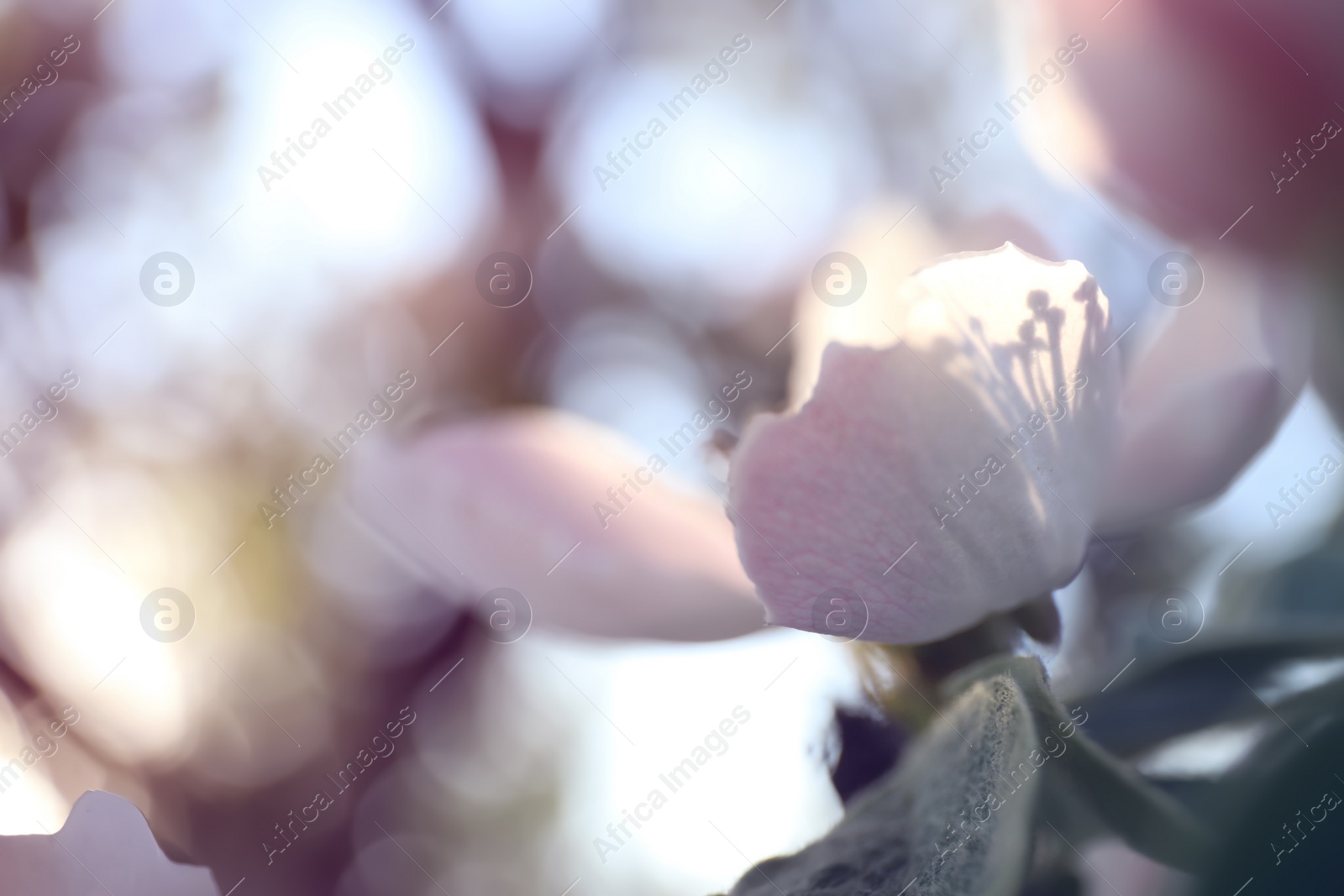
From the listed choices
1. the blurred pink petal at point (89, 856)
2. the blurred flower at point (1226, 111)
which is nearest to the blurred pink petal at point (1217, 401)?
the blurred flower at point (1226, 111)

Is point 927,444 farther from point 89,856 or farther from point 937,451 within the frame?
point 89,856

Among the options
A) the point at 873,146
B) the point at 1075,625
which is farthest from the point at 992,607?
the point at 873,146

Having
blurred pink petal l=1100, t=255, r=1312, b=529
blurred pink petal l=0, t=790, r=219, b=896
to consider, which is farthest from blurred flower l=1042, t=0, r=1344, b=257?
blurred pink petal l=0, t=790, r=219, b=896

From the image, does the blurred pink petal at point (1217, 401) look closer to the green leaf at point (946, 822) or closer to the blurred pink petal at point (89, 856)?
the green leaf at point (946, 822)

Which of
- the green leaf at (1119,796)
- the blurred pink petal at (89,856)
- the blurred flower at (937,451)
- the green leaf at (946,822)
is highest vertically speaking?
the blurred pink petal at (89,856)

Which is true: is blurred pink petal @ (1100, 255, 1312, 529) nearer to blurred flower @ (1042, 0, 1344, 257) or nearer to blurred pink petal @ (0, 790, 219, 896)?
blurred flower @ (1042, 0, 1344, 257)

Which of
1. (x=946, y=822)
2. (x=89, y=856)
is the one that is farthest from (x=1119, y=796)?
(x=89, y=856)

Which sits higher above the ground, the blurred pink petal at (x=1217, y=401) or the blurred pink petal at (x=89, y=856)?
the blurred pink petal at (x=89, y=856)
